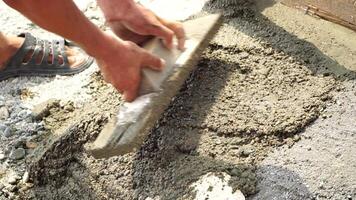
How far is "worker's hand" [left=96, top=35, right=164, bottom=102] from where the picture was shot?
1.92 m

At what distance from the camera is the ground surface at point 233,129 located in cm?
206

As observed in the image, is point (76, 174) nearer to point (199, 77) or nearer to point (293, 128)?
point (199, 77)

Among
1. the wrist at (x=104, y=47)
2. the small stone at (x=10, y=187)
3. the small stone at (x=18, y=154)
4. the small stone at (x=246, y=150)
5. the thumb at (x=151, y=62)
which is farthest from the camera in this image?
the small stone at (x=18, y=154)

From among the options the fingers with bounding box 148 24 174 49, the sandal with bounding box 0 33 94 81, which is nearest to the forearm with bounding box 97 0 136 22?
the fingers with bounding box 148 24 174 49

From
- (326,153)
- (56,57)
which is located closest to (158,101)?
(326,153)

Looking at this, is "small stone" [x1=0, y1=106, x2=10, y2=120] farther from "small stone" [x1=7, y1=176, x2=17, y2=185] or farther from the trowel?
the trowel

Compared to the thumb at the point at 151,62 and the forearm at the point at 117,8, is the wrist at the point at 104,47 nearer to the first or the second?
the thumb at the point at 151,62

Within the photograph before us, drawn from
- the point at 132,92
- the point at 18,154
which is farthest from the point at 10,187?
the point at 132,92

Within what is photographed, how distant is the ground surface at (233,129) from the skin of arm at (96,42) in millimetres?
337

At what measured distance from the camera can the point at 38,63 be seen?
2.73m

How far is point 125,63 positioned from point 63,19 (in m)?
0.29

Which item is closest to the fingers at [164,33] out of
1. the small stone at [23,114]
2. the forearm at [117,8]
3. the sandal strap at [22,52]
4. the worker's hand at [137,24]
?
the worker's hand at [137,24]

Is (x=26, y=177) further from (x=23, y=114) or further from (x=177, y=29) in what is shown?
(x=177, y=29)

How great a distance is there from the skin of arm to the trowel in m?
0.04
